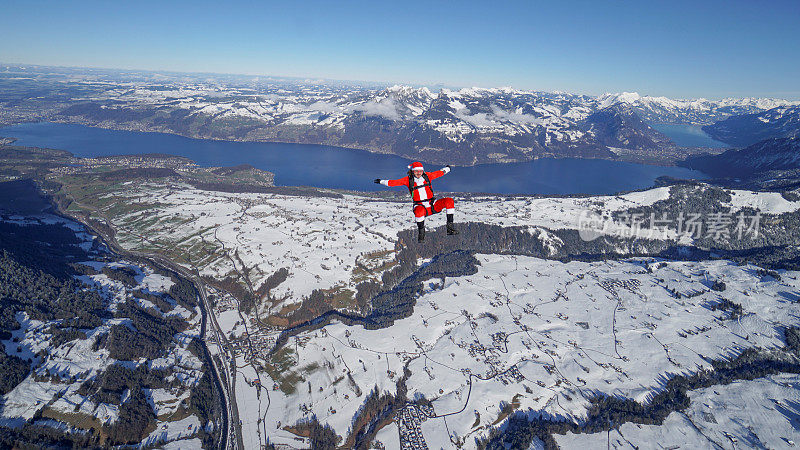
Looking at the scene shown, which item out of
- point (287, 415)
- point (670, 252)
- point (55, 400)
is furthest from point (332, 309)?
point (670, 252)

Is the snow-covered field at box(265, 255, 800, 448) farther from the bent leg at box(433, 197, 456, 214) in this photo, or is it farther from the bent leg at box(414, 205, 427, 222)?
the bent leg at box(414, 205, 427, 222)

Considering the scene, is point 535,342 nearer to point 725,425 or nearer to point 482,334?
point 482,334

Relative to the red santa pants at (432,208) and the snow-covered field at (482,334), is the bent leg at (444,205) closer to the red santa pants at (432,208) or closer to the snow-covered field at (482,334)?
the red santa pants at (432,208)

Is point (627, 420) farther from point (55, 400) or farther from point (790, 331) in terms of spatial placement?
point (55, 400)

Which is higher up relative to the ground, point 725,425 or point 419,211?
point 419,211

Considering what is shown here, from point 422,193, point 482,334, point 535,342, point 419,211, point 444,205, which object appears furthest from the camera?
point 482,334

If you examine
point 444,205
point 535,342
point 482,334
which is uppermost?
point 444,205

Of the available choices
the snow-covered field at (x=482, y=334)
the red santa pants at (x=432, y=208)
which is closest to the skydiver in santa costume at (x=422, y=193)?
the red santa pants at (x=432, y=208)

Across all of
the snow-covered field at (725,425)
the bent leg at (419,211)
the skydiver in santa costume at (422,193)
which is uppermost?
the skydiver in santa costume at (422,193)

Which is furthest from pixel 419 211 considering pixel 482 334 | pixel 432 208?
pixel 482 334

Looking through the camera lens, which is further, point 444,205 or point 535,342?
point 535,342

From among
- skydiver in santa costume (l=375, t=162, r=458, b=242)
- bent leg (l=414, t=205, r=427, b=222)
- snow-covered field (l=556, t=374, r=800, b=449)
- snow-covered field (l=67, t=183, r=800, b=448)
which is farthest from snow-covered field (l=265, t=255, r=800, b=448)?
bent leg (l=414, t=205, r=427, b=222)
